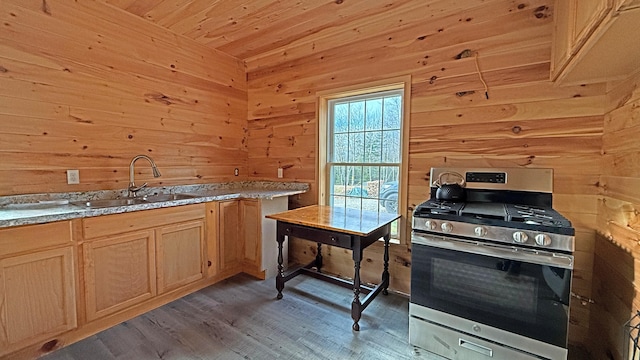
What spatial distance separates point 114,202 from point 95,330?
1.03m

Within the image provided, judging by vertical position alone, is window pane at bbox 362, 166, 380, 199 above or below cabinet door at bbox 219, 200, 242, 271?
above

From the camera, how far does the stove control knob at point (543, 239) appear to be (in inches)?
55.7

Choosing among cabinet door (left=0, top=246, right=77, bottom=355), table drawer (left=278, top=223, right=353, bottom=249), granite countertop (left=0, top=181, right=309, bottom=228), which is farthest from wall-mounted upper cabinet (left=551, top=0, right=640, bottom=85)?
cabinet door (left=0, top=246, right=77, bottom=355)

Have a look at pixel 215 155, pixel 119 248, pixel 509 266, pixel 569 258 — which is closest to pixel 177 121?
pixel 215 155

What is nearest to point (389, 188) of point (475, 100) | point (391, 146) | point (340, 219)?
point (391, 146)

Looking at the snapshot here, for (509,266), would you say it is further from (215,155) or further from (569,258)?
(215,155)

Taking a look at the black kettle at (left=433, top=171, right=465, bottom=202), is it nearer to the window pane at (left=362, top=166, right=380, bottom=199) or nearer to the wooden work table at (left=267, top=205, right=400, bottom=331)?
the wooden work table at (left=267, top=205, right=400, bottom=331)

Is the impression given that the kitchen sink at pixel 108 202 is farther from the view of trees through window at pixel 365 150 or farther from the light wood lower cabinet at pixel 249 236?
the view of trees through window at pixel 365 150

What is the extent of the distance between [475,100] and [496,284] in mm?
1362

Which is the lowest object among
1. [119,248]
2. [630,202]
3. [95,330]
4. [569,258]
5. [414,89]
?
[95,330]

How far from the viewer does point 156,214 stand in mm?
2277

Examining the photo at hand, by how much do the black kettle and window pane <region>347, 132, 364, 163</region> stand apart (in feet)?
2.97

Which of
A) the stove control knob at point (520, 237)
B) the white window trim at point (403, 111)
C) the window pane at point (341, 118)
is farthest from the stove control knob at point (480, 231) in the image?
the window pane at point (341, 118)

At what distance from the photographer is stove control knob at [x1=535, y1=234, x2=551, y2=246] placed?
1.42 metres
